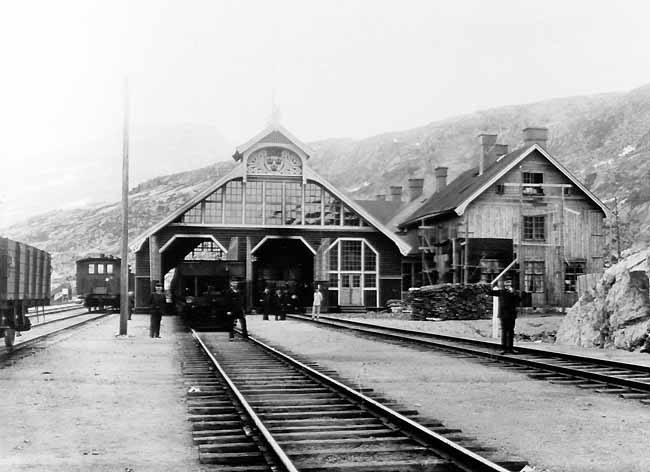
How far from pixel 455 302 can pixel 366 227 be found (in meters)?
10.2

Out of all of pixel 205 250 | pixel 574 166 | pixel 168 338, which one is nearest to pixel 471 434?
pixel 168 338

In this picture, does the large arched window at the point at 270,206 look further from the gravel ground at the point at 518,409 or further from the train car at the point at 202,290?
the gravel ground at the point at 518,409

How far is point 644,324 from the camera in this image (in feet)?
63.5

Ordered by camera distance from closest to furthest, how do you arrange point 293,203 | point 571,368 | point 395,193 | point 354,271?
point 571,368 → point 293,203 → point 354,271 → point 395,193

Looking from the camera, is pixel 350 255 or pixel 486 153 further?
pixel 486 153

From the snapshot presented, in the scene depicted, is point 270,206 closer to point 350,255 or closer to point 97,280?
point 350,255

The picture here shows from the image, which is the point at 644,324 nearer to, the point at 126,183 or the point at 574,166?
the point at 126,183

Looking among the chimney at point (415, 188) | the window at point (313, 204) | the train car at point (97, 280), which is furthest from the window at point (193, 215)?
the chimney at point (415, 188)

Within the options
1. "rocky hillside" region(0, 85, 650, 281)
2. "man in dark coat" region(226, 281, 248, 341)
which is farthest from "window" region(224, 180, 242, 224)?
"rocky hillside" region(0, 85, 650, 281)

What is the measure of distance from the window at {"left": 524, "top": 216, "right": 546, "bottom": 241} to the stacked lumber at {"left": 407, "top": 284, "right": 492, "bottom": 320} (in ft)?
32.1

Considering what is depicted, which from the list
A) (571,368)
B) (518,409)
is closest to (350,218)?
(571,368)

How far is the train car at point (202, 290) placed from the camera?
2845cm

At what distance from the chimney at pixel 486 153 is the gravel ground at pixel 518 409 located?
1177 inches

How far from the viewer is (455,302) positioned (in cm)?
3294
